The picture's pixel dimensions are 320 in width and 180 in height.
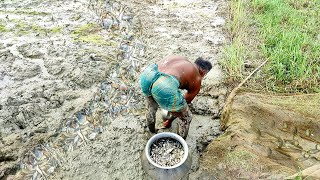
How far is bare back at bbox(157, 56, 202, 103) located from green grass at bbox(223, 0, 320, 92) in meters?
1.41

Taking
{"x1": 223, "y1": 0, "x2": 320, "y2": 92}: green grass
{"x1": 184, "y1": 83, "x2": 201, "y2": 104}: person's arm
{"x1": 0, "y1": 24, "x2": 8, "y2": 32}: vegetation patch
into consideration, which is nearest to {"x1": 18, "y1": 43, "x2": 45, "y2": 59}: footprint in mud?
{"x1": 0, "y1": 24, "x2": 8, "y2": 32}: vegetation patch

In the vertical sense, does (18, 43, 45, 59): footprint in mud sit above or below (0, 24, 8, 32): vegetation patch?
below

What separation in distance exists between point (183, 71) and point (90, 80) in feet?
5.93

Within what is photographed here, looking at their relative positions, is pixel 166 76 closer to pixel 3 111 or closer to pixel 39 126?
pixel 39 126

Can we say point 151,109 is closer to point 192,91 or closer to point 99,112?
point 192,91

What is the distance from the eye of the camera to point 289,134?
3.19 meters

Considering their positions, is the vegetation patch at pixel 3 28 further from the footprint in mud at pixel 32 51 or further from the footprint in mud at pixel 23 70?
the footprint in mud at pixel 23 70

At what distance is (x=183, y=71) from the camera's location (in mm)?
2932

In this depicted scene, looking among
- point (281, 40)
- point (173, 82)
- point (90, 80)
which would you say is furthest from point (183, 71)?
point (281, 40)

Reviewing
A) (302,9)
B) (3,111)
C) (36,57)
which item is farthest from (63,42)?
(302,9)

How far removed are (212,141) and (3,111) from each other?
2561mm

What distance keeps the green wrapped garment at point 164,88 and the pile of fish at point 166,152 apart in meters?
0.33

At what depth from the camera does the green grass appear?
412 cm

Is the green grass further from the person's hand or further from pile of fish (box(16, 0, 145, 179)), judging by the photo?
pile of fish (box(16, 0, 145, 179))
